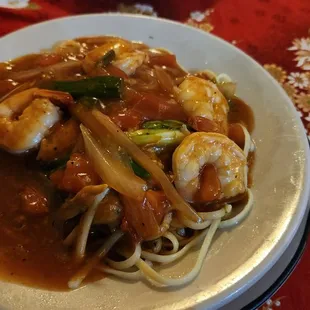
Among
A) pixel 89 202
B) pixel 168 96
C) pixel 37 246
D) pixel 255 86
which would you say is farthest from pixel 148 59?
pixel 37 246

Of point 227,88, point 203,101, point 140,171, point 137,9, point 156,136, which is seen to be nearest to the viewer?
point 140,171

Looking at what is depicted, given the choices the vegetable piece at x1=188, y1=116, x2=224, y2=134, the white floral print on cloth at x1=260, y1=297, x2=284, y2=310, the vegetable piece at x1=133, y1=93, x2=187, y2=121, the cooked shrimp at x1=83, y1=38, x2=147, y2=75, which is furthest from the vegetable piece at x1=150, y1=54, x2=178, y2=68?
the white floral print on cloth at x1=260, y1=297, x2=284, y2=310

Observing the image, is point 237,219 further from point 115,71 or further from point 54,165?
point 115,71

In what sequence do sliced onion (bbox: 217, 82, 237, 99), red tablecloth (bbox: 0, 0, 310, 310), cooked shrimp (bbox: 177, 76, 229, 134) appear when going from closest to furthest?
cooked shrimp (bbox: 177, 76, 229, 134), sliced onion (bbox: 217, 82, 237, 99), red tablecloth (bbox: 0, 0, 310, 310)

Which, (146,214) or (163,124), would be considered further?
(163,124)

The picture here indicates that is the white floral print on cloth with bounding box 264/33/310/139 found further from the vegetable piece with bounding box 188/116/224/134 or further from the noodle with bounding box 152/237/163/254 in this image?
the noodle with bounding box 152/237/163/254

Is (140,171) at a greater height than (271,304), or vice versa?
(140,171)

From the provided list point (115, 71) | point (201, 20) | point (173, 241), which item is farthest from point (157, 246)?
point (201, 20)

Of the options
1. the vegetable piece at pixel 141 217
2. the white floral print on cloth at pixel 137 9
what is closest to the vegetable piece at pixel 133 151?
the vegetable piece at pixel 141 217
